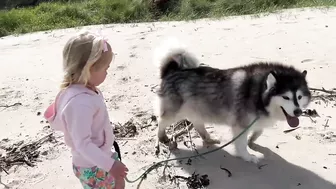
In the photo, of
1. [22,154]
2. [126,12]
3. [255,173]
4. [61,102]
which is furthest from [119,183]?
[126,12]

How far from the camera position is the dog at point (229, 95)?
12.4ft

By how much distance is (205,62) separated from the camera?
6.08 meters

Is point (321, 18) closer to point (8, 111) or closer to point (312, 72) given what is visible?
point (312, 72)

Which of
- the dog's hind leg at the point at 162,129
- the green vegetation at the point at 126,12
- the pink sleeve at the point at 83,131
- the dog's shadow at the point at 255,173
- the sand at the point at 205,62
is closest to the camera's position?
the pink sleeve at the point at 83,131

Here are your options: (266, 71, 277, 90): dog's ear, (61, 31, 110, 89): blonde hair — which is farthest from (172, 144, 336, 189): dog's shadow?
(61, 31, 110, 89): blonde hair

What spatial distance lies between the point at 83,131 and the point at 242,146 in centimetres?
183

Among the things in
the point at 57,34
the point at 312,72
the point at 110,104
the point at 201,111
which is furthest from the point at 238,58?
the point at 57,34

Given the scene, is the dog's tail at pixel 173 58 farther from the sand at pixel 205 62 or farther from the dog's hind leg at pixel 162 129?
the sand at pixel 205 62

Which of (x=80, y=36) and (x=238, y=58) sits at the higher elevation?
(x=80, y=36)

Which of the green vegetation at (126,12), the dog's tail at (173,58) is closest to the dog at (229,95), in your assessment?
the dog's tail at (173,58)

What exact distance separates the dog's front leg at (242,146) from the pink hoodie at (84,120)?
5.17ft

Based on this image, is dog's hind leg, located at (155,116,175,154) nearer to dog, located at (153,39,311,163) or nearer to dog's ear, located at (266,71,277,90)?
dog, located at (153,39,311,163)

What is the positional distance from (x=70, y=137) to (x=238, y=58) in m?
3.76

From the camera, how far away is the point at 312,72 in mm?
5531
